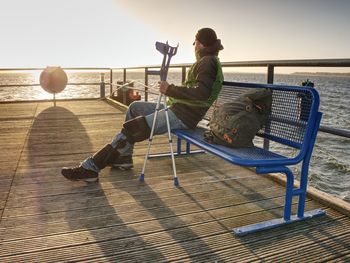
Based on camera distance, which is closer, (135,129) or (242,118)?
(242,118)

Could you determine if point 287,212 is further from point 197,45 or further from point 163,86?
point 197,45

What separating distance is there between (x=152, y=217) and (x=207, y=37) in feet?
5.94

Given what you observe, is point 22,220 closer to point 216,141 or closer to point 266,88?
point 216,141

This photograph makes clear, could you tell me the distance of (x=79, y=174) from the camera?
3.47m

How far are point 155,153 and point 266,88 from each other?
2039 mm

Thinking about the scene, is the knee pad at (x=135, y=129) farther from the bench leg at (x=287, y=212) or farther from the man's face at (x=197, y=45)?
the bench leg at (x=287, y=212)

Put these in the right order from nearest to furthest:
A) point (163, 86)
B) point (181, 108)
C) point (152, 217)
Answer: point (152, 217), point (163, 86), point (181, 108)

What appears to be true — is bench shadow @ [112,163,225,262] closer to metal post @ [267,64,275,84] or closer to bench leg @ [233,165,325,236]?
bench leg @ [233,165,325,236]

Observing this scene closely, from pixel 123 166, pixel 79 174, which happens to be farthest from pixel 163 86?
pixel 79 174

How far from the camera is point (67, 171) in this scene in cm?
347

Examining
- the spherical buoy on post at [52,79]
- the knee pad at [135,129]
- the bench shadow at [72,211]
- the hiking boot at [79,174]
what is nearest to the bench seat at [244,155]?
the knee pad at [135,129]

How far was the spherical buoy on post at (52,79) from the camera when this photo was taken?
10483 mm

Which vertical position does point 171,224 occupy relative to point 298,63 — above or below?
below

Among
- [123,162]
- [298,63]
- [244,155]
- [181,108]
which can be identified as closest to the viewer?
[244,155]
